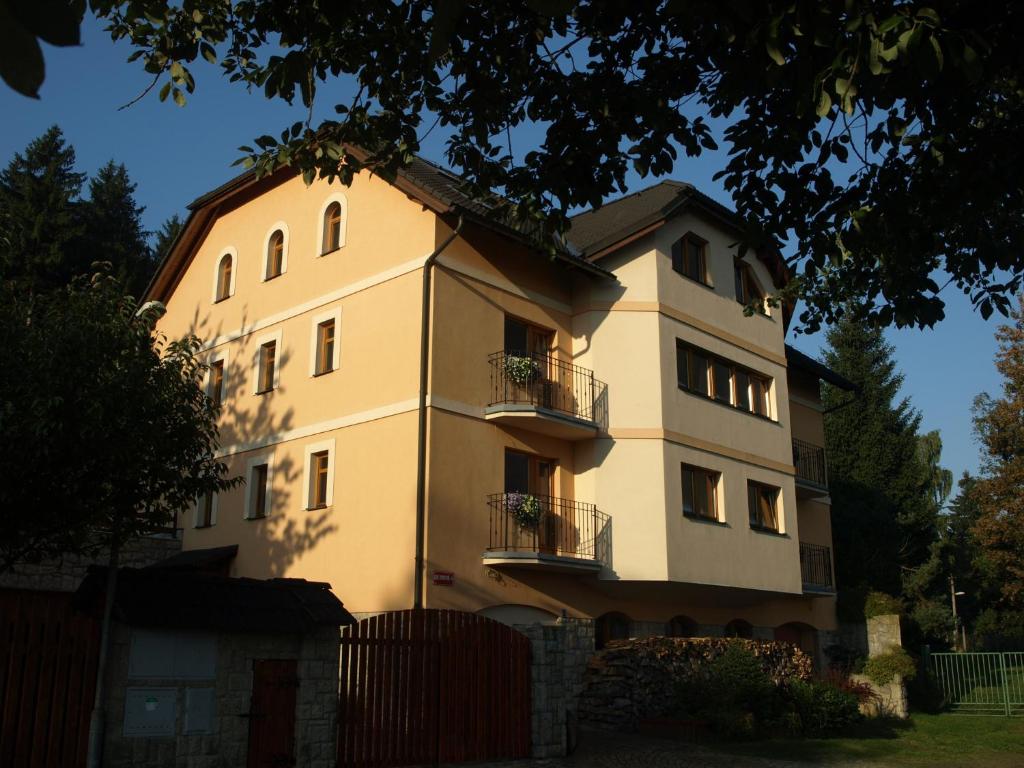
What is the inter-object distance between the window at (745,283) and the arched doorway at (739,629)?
7567mm

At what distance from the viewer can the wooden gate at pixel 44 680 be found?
30.5ft

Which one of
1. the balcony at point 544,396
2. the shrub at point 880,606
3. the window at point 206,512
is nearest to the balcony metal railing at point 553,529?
the balcony at point 544,396

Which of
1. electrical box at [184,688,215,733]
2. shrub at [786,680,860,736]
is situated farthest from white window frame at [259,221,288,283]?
shrub at [786,680,860,736]

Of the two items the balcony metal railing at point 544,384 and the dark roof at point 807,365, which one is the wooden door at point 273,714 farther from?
the dark roof at point 807,365

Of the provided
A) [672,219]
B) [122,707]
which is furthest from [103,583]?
[672,219]

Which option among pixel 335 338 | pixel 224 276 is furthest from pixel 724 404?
pixel 224 276

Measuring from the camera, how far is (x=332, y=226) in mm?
21906

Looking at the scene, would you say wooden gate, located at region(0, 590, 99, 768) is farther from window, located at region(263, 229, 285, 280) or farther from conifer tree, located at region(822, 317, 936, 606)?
conifer tree, located at region(822, 317, 936, 606)

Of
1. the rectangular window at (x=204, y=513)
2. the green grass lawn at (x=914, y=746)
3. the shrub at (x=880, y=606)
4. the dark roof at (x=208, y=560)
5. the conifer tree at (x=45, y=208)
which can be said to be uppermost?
the conifer tree at (x=45, y=208)

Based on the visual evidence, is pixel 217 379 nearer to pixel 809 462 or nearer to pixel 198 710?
pixel 198 710

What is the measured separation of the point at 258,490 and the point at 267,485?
0.58 metres

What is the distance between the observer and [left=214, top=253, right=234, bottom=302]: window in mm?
24469

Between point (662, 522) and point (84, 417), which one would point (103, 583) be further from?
point (662, 522)

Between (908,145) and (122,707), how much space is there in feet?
30.8
